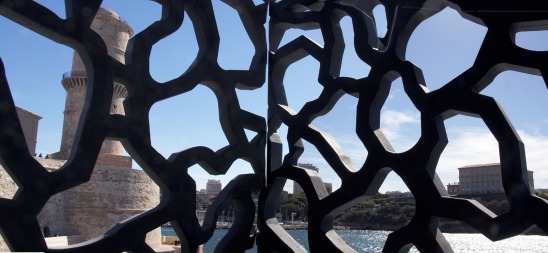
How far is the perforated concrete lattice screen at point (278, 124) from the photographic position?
7.37 feet

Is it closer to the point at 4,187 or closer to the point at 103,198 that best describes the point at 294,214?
the point at 103,198

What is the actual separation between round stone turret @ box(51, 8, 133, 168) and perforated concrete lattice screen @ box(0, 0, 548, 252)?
57.5 feet

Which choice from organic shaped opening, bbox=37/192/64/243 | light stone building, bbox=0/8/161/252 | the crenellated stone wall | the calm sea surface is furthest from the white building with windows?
the calm sea surface

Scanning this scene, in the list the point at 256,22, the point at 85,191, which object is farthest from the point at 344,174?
the point at 85,191

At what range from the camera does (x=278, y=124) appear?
11.8ft

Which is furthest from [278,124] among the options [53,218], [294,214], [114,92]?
[294,214]

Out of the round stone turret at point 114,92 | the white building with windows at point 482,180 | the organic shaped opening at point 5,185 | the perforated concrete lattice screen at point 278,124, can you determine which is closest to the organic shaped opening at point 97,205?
the round stone turret at point 114,92

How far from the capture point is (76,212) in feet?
59.1

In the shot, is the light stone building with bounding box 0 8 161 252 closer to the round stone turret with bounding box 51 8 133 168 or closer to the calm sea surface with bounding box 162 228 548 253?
the round stone turret with bounding box 51 8 133 168

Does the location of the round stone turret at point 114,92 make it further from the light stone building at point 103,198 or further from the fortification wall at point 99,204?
the fortification wall at point 99,204

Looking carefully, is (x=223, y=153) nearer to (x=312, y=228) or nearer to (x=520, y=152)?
(x=312, y=228)

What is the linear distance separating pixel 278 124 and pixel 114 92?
62.6ft

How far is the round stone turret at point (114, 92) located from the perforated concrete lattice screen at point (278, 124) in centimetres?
1754

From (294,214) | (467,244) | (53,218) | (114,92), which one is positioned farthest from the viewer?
(467,244)
